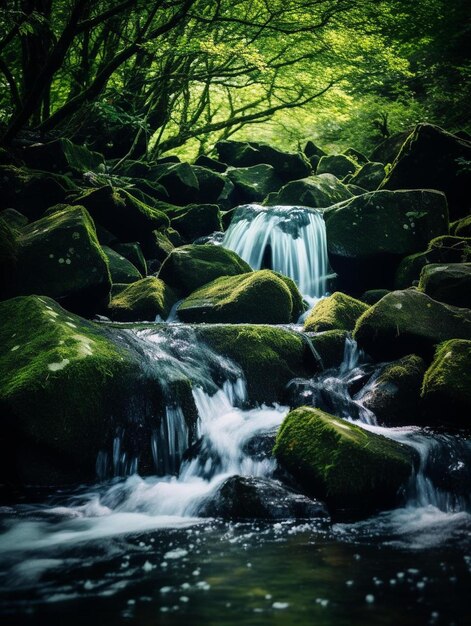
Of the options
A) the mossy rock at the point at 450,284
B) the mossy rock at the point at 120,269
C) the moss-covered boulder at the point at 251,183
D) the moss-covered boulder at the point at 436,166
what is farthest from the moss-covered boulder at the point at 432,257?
the moss-covered boulder at the point at 251,183

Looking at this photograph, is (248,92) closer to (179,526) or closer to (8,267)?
(8,267)

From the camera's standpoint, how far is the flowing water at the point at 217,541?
8.54ft

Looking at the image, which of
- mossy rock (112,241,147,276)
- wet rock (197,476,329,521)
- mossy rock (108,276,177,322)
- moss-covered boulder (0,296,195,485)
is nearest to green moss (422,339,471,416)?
wet rock (197,476,329,521)

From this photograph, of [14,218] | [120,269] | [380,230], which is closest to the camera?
[14,218]

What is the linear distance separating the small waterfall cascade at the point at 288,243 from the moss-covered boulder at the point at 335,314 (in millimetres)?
3114

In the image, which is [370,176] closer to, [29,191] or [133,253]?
[133,253]

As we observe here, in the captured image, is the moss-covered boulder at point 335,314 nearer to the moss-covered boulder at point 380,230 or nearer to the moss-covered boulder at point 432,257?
the moss-covered boulder at point 432,257

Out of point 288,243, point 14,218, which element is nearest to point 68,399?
point 14,218

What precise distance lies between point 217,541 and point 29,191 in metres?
9.26

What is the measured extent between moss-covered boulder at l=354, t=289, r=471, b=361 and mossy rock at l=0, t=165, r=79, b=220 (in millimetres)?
7336

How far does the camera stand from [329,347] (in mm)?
7445

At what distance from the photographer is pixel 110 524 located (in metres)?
4.18

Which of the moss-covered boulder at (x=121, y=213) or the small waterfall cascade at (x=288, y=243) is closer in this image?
the moss-covered boulder at (x=121, y=213)

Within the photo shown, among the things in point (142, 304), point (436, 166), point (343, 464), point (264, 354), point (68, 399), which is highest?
point (436, 166)
